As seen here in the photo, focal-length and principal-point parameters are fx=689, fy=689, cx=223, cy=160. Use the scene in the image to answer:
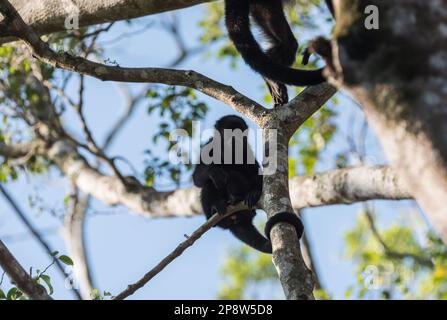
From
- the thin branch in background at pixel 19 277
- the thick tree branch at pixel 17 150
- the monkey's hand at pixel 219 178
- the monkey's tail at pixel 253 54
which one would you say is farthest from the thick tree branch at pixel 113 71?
the thick tree branch at pixel 17 150

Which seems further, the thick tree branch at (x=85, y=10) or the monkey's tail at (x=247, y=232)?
the monkey's tail at (x=247, y=232)

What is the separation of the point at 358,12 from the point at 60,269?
2419 millimetres

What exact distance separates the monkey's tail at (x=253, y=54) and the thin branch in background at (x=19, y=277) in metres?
1.72

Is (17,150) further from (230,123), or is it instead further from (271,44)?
(271,44)

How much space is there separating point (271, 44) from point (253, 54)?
4.77 ft

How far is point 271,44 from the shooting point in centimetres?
565

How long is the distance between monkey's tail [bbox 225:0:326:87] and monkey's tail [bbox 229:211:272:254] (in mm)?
2149

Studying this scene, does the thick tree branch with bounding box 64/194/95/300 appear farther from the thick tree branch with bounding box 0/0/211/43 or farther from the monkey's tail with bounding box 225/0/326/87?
the monkey's tail with bounding box 225/0/326/87

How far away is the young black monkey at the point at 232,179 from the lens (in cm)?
596

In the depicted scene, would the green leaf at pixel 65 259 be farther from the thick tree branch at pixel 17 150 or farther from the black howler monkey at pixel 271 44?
the thick tree branch at pixel 17 150

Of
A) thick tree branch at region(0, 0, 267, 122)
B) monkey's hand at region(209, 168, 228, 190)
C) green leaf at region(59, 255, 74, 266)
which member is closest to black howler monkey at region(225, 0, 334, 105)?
thick tree branch at region(0, 0, 267, 122)

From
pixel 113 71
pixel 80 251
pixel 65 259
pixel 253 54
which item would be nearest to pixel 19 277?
pixel 65 259

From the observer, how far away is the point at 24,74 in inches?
338
